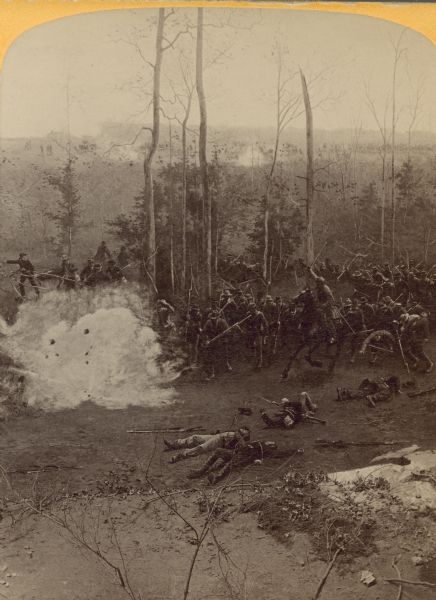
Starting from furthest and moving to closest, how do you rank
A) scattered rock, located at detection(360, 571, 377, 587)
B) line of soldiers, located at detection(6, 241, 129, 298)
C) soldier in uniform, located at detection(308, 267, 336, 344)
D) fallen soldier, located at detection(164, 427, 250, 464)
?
soldier in uniform, located at detection(308, 267, 336, 344), line of soldiers, located at detection(6, 241, 129, 298), fallen soldier, located at detection(164, 427, 250, 464), scattered rock, located at detection(360, 571, 377, 587)

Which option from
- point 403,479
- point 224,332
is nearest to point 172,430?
point 224,332

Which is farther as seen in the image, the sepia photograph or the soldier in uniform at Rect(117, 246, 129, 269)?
the soldier in uniform at Rect(117, 246, 129, 269)

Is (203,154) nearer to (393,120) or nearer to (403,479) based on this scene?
(393,120)

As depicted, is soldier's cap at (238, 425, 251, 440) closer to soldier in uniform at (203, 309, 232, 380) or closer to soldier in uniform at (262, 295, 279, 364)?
soldier in uniform at (203, 309, 232, 380)

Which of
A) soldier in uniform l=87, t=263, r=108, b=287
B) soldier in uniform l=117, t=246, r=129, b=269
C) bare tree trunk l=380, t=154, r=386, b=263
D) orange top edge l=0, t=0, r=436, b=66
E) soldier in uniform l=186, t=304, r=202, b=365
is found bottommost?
soldier in uniform l=186, t=304, r=202, b=365

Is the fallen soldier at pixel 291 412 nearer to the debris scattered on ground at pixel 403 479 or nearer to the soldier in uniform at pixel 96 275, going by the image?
the debris scattered on ground at pixel 403 479

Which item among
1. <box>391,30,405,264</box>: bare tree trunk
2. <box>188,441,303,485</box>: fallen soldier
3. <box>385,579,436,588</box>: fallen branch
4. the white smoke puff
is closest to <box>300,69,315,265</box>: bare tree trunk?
<box>391,30,405,264</box>: bare tree trunk

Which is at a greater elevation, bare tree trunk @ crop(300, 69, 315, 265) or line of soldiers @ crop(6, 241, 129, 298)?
bare tree trunk @ crop(300, 69, 315, 265)

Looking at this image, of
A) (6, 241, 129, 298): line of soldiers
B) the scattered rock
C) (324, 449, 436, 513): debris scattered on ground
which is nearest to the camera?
the scattered rock
